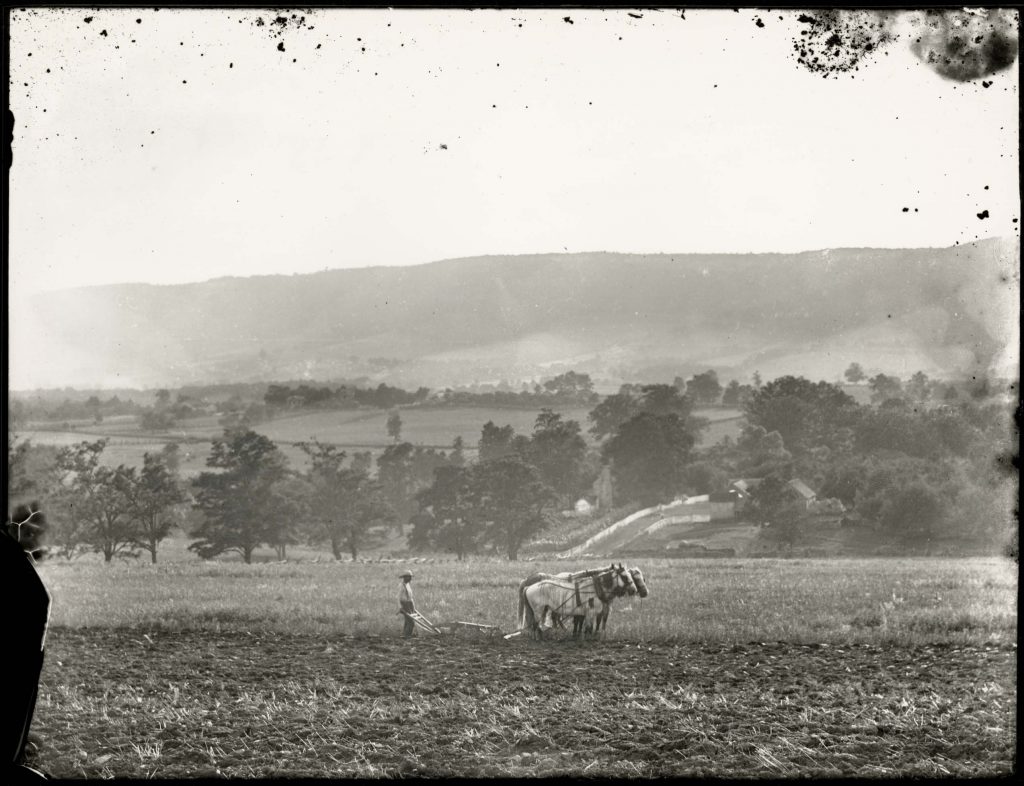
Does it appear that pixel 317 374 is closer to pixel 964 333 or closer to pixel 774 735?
pixel 774 735

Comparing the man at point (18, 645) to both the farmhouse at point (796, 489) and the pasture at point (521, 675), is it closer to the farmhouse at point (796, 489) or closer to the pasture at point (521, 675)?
the pasture at point (521, 675)

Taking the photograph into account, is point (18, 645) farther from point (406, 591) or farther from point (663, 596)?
point (663, 596)

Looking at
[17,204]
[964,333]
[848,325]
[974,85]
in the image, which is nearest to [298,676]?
[17,204]

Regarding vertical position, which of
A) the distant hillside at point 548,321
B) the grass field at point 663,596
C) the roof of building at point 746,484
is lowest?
the grass field at point 663,596

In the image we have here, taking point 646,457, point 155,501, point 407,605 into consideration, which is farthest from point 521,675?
point 155,501

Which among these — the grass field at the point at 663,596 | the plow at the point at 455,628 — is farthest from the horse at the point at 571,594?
the plow at the point at 455,628

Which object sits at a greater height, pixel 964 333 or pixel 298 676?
pixel 964 333
